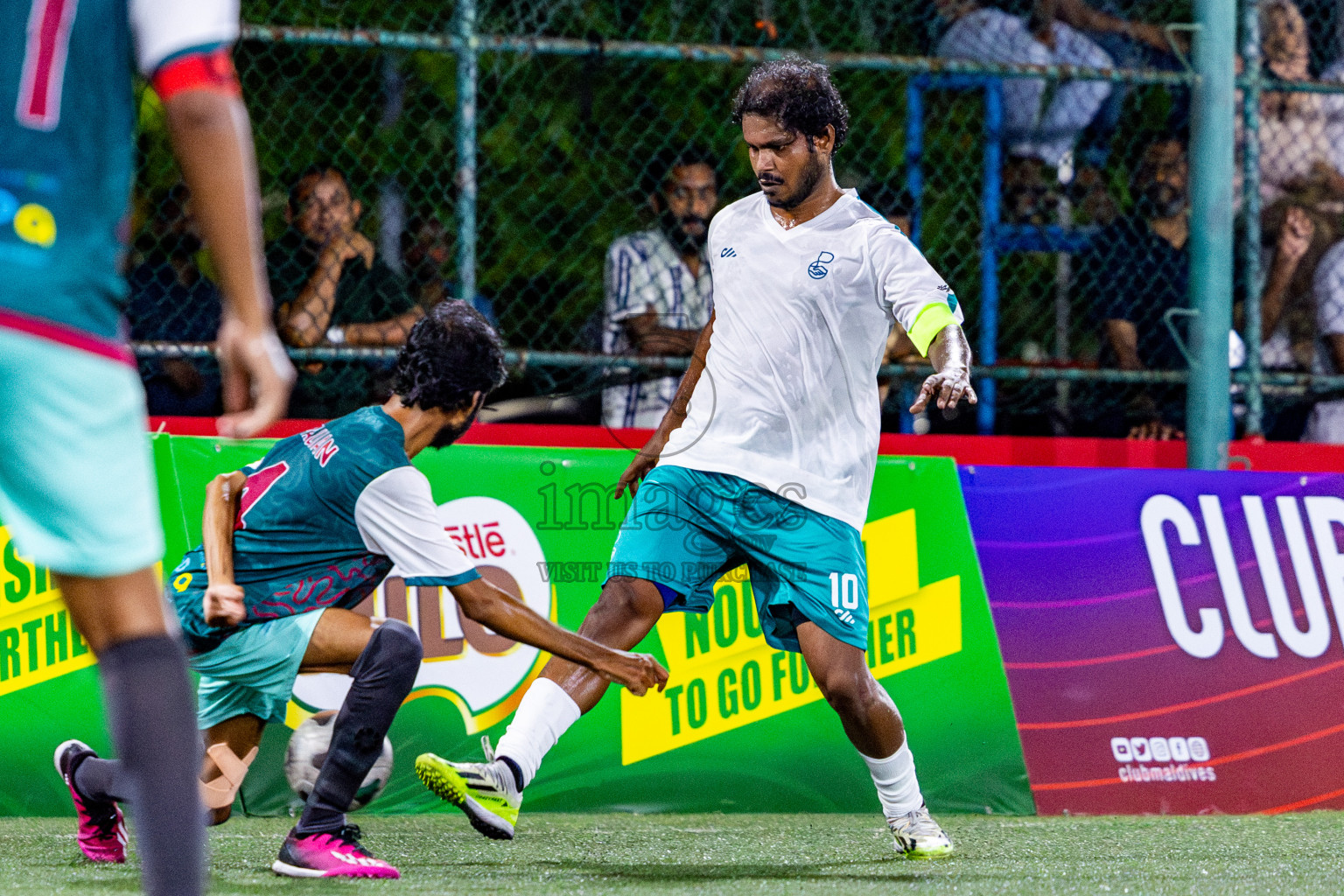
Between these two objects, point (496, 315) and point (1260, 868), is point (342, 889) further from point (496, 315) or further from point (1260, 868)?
point (496, 315)

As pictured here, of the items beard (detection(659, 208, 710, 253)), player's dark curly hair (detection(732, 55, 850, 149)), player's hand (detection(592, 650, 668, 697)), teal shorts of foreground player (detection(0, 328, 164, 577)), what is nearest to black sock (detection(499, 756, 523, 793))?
player's hand (detection(592, 650, 668, 697))

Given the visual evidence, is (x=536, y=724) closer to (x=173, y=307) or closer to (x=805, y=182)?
(x=805, y=182)

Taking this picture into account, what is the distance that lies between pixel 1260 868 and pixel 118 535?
122 inches

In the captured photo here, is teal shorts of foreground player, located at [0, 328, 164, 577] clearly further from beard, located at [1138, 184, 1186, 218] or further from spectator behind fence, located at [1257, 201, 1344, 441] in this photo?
spectator behind fence, located at [1257, 201, 1344, 441]

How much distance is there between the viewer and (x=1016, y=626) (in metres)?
5.55

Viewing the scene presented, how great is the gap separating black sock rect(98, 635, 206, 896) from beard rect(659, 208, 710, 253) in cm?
407

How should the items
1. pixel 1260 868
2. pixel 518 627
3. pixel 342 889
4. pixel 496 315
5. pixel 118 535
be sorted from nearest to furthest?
pixel 118 535
pixel 342 889
pixel 518 627
pixel 1260 868
pixel 496 315

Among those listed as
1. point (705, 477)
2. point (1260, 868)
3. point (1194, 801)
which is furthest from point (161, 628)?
point (1194, 801)

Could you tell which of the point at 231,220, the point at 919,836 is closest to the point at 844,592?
the point at 919,836

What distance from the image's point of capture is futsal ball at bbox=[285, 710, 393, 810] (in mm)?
4336

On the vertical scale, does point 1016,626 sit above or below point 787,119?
below

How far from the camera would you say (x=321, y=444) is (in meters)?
4.01

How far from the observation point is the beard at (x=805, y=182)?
4.32 metres

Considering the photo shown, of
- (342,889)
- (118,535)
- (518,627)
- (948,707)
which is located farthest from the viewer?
(948,707)
